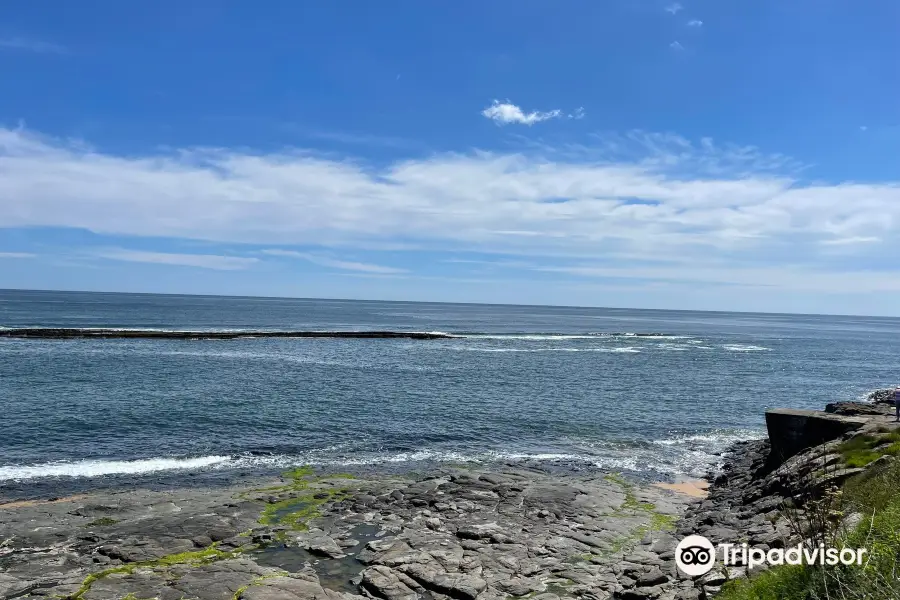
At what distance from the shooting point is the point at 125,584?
55.5ft

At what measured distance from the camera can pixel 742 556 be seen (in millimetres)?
15906

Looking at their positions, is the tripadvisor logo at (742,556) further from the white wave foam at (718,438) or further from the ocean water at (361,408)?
the white wave foam at (718,438)

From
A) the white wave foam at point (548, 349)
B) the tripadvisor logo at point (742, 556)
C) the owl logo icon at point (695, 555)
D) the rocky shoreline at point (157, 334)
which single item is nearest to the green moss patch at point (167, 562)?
the owl logo icon at point (695, 555)

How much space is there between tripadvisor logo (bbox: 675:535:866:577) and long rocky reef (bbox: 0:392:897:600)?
1.59 feet

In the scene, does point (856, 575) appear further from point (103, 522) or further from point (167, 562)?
point (103, 522)

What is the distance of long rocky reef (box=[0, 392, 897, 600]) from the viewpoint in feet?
56.0

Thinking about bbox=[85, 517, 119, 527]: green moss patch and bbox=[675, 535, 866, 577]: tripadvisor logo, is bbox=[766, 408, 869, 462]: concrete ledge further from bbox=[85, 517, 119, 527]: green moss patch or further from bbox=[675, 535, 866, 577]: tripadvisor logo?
bbox=[85, 517, 119, 527]: green moss patch

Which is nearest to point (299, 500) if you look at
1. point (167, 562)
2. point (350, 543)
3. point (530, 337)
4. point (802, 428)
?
point (350, 543)

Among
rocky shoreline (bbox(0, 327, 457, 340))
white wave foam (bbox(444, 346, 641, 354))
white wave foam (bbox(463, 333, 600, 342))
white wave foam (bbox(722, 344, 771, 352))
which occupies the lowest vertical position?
white wave foam (bbox(444, 346, 641, 354))

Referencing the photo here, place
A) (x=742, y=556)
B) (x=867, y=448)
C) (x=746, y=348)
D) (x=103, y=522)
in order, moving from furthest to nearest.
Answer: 1. (x=746, y=348)
2. (x=867, y=448)
3. (x=103, y=522)
4. (x=742, y=556)

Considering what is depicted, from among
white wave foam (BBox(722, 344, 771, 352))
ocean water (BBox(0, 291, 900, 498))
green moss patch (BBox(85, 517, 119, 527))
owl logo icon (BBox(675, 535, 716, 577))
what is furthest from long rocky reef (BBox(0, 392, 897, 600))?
white wave foam (BBox(722, 344, 771, 352))

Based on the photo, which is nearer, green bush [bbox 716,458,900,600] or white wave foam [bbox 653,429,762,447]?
green bush [bbox 716,458,900,600]

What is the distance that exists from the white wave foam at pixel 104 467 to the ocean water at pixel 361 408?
0.13m

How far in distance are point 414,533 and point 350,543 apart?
7.72 ft
